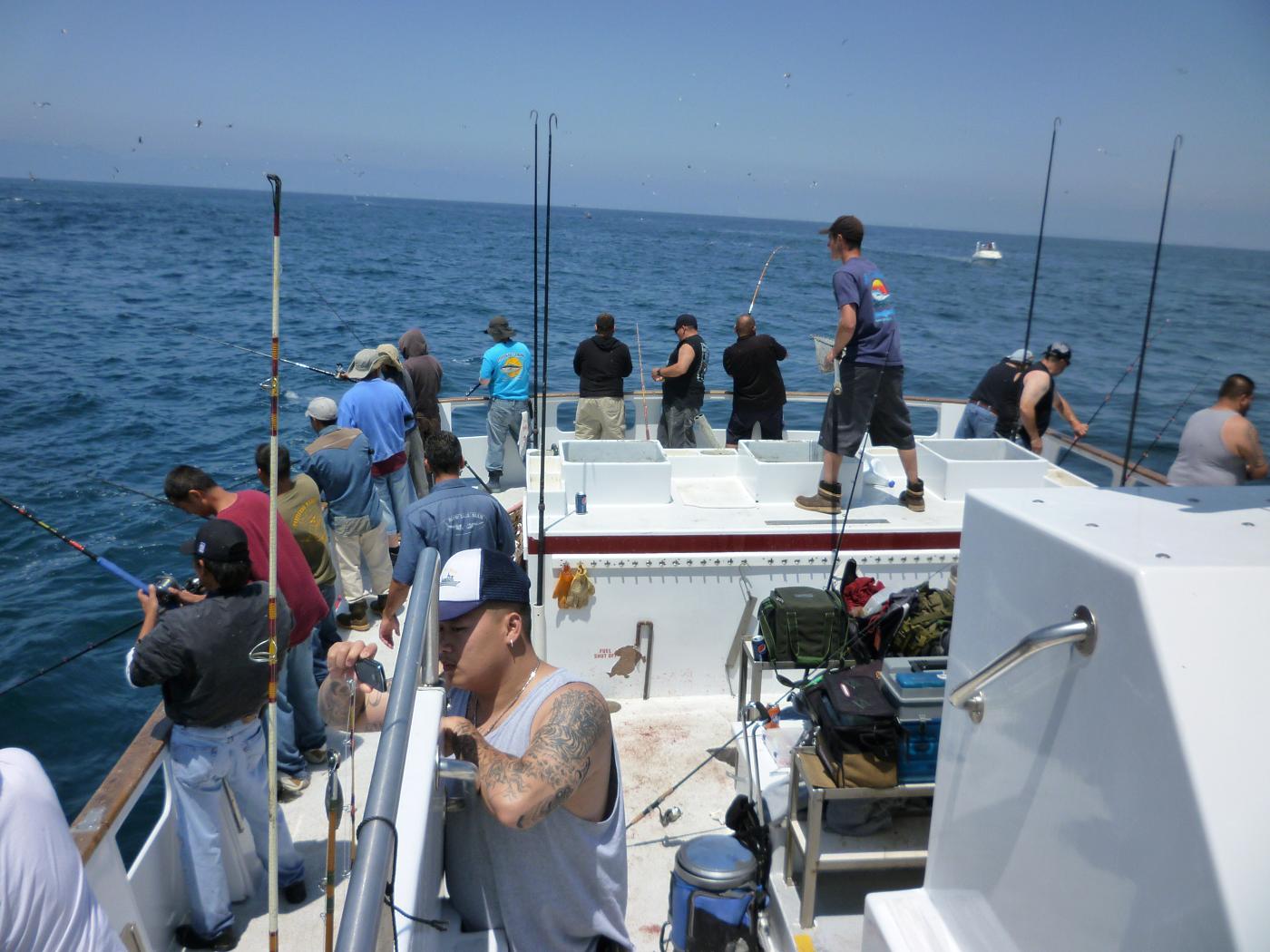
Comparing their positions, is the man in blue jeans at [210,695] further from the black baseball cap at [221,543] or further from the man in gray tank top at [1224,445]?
the man in gray tank top at [1224,445]

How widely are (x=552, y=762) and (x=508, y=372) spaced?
6.40 meters

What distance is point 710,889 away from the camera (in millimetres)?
3199

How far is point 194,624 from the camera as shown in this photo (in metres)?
3.04

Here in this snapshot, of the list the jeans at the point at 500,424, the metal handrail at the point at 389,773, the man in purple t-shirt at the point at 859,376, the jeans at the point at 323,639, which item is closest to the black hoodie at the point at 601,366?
the jeans at the point at 500,424

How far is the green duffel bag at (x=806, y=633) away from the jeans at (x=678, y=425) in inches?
135

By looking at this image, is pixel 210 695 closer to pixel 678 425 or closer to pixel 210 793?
pixel 210 793

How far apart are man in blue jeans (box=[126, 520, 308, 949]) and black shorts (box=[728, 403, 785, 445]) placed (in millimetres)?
4516

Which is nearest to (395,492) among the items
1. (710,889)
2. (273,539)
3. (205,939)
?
(205,939)

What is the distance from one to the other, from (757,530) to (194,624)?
2882 mm

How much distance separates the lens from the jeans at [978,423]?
684 cm

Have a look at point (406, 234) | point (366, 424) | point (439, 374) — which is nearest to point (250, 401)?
point (439, 374)

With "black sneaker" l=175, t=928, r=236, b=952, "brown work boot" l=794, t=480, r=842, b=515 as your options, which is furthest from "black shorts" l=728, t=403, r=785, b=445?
"black sneaker" l=175, t=928, r=236, b=952

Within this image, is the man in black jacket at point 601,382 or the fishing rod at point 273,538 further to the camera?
the man in black jacket at point 601,382

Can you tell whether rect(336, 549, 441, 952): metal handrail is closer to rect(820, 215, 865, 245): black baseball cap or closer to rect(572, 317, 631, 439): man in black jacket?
rect(820, 215, 865, 245): black baseball cap
